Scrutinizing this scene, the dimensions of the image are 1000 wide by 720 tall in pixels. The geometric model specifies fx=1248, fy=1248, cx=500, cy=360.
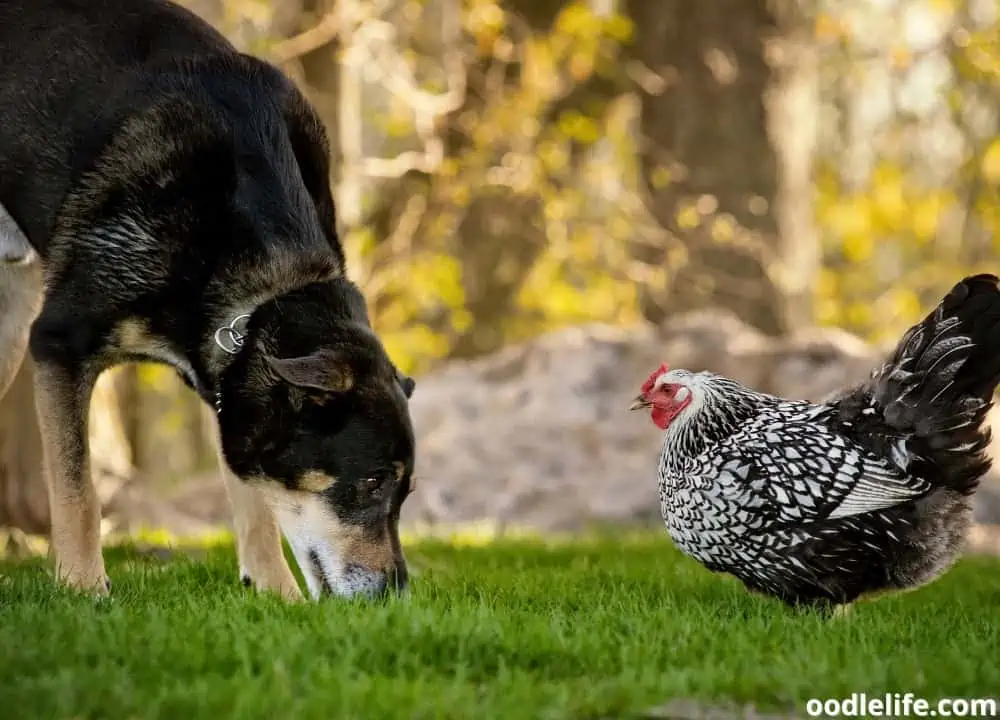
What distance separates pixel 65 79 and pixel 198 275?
1143 mm

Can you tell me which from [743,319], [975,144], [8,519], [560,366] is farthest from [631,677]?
[975,144]

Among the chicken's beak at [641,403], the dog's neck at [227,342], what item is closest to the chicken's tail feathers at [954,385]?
the chicken's beak at [641,403]

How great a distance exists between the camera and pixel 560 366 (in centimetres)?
1197

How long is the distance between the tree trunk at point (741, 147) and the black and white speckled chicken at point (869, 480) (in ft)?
24.4

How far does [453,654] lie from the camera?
4043 millimetres

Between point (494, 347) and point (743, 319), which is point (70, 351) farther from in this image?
point (494, 347)

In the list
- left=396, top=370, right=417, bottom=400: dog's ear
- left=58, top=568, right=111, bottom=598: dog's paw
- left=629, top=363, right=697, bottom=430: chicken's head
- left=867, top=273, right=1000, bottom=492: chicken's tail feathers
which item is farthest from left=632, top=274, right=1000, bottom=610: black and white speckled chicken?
left=58, top=568, right=111, bottom=598: dog's paw

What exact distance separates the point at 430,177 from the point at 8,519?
7.43 metres

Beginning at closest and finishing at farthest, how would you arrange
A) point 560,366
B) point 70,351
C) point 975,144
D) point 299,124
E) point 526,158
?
point 70,351, point 299,124, point 560,366, point 526,158, point 975,144

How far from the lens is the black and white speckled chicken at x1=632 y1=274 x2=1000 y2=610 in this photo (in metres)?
5.10

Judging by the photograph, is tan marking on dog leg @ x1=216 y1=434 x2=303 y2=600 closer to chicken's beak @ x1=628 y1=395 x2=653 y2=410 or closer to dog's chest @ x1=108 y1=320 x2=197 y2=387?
dog's chest @ x1=108 y1=320 x2=197 y2=387

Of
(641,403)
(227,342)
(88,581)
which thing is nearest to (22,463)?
(88,581)

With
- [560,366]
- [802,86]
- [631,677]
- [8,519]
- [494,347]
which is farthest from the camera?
[494,347]

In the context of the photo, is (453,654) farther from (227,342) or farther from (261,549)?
(261,549)
